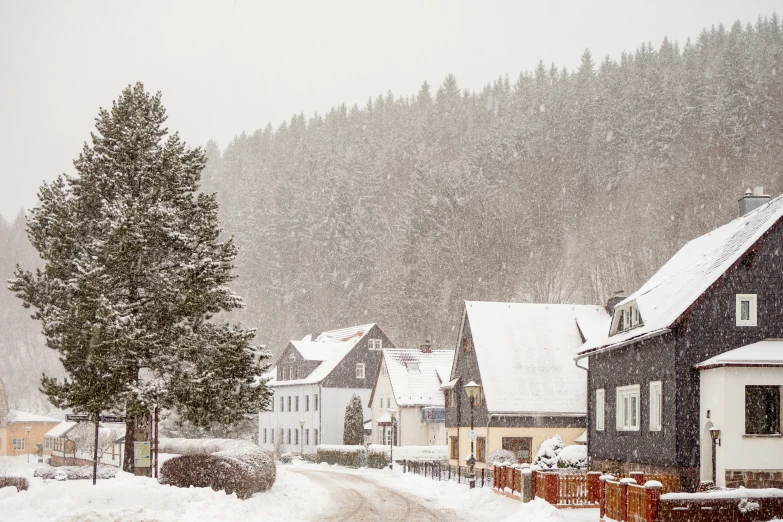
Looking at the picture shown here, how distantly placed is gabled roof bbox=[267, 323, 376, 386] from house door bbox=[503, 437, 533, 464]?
26779 millimetres

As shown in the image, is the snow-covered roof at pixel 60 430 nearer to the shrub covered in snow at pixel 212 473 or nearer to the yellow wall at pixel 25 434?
the yellow wall at pixel 25 434

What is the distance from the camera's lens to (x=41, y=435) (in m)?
93.0

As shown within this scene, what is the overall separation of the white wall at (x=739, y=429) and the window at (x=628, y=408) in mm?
5174

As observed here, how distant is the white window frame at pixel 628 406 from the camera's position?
30.2 meters

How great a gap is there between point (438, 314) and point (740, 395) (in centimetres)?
4888

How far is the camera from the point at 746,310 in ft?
88.1

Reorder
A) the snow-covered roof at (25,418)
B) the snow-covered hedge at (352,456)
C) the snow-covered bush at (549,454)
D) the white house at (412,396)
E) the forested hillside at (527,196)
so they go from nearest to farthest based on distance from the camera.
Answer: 1. the snow-covered bush at (549,454)
2. the snow-covered hedge at (352,456)
3. the white house at (412,396)
4. the forested hillside at (527,196)
5. the snow-covered roof at (25,418)

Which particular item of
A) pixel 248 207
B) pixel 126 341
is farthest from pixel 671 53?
pixel 126 341

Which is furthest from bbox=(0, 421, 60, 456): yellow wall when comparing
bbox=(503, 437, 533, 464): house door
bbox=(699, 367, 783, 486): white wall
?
bbox=(699, 367, 783, 486): white wall

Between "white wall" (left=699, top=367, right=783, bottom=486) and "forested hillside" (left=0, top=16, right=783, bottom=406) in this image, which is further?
"forested hillside" (left=0, top=16, right=783, bottom=406)

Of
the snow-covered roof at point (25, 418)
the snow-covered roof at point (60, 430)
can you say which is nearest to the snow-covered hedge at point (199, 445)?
the snow-covered roof at point (60, 430)

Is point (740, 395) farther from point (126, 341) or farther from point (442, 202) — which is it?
point (442, 202)

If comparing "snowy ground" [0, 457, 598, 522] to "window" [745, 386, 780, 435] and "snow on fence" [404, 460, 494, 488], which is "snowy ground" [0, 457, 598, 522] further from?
"snow on fence" [404, 460, 494, 488]

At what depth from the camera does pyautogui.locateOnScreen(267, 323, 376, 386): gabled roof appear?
2729 inches
